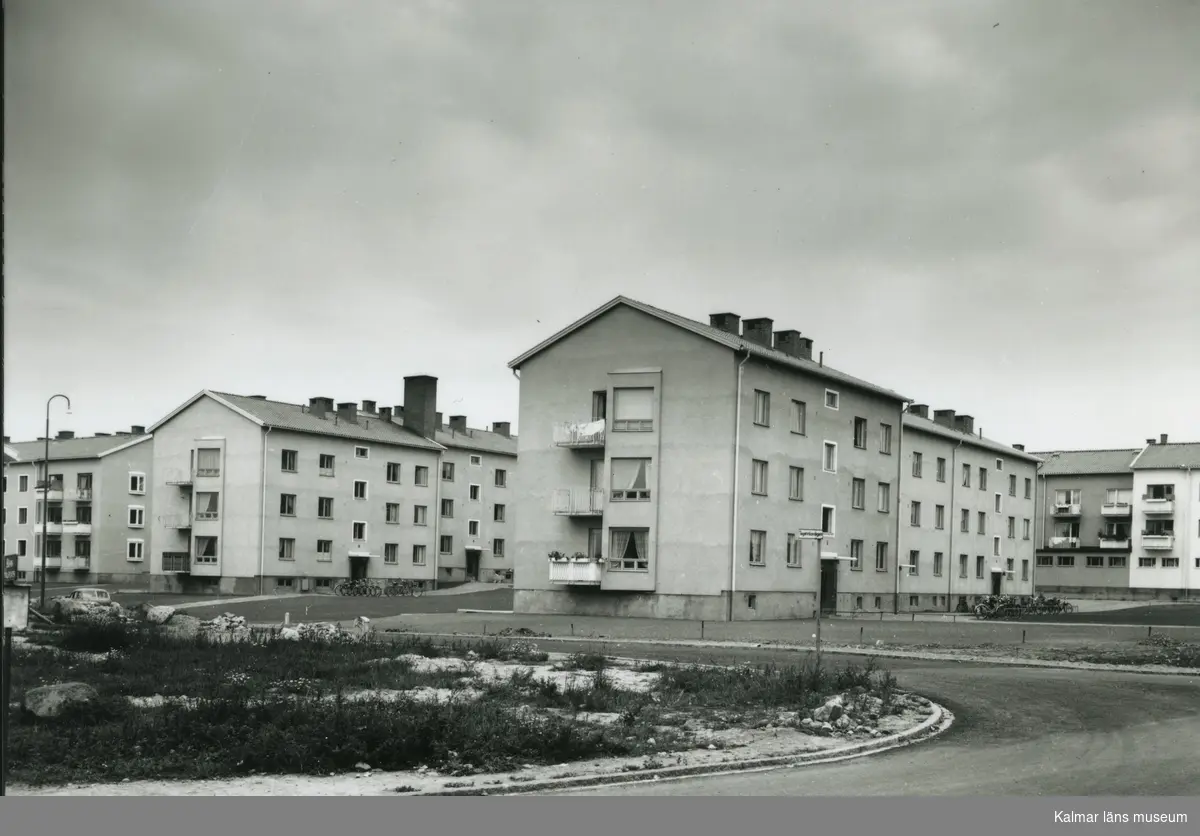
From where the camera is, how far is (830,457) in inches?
2151

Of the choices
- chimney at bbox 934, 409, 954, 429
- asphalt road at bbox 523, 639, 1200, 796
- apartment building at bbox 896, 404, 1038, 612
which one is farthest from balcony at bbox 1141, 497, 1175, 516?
asphalt road at bbox 523, 639, 1200, 796

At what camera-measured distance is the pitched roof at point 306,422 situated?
68938 millimetres

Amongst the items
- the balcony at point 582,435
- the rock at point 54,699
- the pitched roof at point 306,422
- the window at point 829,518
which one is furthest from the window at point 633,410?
the rock at point 54,699

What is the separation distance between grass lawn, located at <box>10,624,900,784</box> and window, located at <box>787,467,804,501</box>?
26.3 meters

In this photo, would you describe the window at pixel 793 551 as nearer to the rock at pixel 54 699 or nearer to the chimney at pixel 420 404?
the chimney at pixel 420 404

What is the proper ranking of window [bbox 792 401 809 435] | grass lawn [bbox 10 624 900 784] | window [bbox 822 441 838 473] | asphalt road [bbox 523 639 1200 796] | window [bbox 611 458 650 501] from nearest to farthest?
asphalt road [bbox 523 639 1200 796]
grass lawn [bbox 10 624 900 784]
window [bbox 611 458 650 501]
window [bbox 792 401 809 435]
window [bbox 822 441 838 473]

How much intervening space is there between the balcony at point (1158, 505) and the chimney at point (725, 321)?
55.9 metres

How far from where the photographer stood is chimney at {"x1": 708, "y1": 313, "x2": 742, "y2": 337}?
2092 inches

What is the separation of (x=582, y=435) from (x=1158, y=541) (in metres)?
62.4

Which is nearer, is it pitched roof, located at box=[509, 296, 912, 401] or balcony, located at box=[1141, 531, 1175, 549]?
pitched roof, located at box=[509, 296, 912, 401]

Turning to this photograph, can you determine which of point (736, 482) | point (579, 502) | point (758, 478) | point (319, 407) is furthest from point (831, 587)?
point (319, 407)

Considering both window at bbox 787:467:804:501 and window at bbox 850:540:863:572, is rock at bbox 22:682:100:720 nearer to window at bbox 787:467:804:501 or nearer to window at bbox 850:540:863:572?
window at bbox 787:467:804:501
